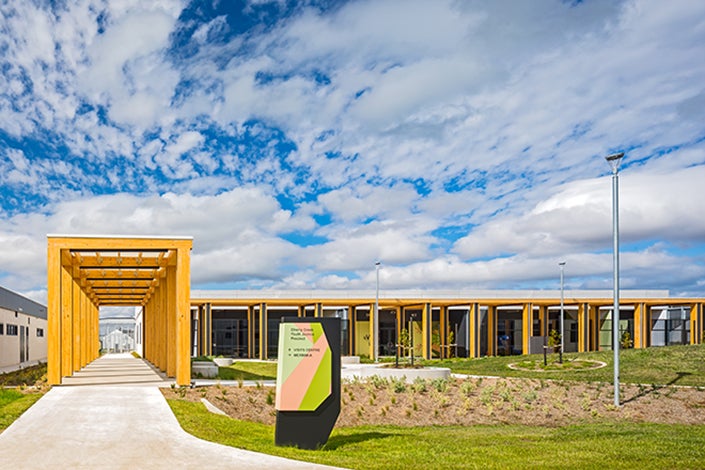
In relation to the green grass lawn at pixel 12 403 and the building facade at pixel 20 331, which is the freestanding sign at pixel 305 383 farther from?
the building facade at pixel 20 331

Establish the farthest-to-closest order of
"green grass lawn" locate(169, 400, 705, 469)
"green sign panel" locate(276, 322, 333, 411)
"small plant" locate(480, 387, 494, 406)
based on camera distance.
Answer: "small plant" locate(480, 387, 494, 406)
"green sign panel" locate(276, 322, 333, 411)
"green grass lawn" locate(169, 400, 705, 469)

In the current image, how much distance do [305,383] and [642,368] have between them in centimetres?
2276

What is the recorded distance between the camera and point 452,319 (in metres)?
60.8

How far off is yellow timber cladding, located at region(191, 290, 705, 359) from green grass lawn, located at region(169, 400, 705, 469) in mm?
34253

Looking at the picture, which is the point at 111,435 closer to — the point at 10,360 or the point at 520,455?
the point at 520,455

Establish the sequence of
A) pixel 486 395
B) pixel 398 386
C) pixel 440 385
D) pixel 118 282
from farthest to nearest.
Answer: pixel 118 282, pixel 440 385, pixel 398 386, pixel 486 395

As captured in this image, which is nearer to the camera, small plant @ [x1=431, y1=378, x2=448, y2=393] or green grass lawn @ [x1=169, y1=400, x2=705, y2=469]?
green grass lawn @ [x1=169, y1=400, x2=705, y2=469]

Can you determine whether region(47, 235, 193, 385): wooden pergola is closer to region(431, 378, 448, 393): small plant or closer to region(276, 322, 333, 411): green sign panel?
region(431, 378, 448, 393): small plant

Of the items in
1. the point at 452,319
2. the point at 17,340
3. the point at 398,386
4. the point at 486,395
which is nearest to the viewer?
the point at 486,395

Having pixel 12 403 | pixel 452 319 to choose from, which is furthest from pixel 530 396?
pixel 452 319

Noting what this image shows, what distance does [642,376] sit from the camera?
94.9 feet

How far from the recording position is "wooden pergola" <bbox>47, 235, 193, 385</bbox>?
22750 millimetres

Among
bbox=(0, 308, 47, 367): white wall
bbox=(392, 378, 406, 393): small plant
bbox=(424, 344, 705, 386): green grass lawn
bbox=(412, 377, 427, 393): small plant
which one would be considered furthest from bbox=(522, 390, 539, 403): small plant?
bbox=(0, 308, 47, 367): white wall

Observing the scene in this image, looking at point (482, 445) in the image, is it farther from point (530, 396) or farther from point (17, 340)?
point (17, 340)
